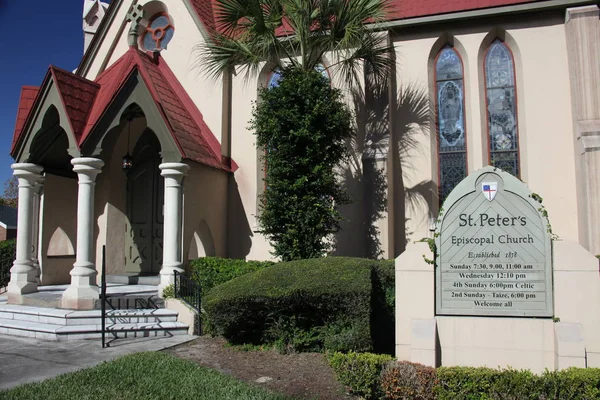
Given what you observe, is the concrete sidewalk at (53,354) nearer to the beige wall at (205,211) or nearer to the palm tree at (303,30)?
the beige wall at (205,211)

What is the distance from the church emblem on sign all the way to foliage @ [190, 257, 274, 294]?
5509 millimetres

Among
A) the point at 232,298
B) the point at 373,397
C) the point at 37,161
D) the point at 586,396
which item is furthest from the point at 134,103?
the point at 586,396

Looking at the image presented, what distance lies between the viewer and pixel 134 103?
36.0 ft

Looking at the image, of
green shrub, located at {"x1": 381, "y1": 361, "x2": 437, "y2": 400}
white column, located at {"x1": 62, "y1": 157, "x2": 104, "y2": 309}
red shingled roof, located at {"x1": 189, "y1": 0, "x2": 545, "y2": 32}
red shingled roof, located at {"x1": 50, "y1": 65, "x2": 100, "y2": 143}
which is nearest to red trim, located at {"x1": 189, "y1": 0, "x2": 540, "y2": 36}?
red shingled roof, located at {"x1": 189, "y1": 0, "x2": 545, "y2": 32}

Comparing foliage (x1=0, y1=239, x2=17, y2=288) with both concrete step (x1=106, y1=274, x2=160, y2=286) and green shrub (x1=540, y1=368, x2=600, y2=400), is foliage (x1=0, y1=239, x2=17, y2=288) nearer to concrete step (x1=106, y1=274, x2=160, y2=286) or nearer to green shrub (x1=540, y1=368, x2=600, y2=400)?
concrete step (x1=106, y1=274, x2=160, y2=286)

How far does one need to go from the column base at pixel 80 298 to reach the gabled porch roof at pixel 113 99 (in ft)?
10.4

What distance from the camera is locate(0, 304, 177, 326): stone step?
380 inches

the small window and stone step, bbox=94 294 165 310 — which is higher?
the small window

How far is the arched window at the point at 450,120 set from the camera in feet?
44.2

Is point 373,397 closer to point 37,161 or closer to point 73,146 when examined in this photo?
point 73,146

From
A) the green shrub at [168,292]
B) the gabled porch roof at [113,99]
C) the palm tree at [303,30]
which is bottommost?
the green shrub at [168,292]

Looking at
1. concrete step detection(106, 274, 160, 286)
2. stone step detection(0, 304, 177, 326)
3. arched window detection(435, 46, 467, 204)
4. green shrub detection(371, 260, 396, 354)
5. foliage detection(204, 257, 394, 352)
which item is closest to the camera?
foliage detection(204, 257, 394, 352)

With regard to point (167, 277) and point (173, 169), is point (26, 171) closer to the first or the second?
point (173, 169)

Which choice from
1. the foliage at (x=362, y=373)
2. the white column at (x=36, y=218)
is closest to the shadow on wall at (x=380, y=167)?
the foliage at (x=362, y=373)
